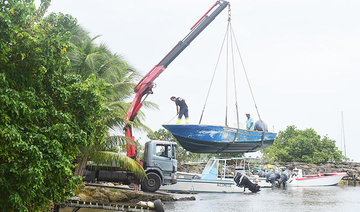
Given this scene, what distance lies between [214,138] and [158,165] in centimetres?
267

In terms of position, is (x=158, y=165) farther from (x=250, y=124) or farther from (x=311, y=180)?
(x=311, y=180)

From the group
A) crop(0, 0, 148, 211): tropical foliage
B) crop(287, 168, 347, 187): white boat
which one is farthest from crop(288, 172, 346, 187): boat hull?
crop(0, 0, 148, 211): tropical foliage

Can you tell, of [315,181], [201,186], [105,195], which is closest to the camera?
[105,195]

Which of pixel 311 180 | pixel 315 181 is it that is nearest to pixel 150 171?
pixel 311 180

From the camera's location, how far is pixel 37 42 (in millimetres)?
6484

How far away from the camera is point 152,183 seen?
48.3 feet

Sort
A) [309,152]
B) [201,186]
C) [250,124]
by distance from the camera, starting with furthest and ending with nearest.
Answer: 1. [309,152]
2. [250,124]
3. [201,186]

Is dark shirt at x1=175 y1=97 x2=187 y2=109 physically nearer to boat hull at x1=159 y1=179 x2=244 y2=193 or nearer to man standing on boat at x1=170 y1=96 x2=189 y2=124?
man standing on boat at x1=170 y1=96 x2=189 y2=124

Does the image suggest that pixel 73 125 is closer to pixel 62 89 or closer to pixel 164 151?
pixel 62 89

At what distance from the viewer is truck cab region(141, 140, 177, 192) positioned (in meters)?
14.7

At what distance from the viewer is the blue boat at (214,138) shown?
15.4 meters

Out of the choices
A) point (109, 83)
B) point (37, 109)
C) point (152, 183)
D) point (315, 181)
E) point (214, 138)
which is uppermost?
point (109, 83)

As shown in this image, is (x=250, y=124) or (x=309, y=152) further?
(x=309, y=152)

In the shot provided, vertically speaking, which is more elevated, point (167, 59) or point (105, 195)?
point (167, 59)
